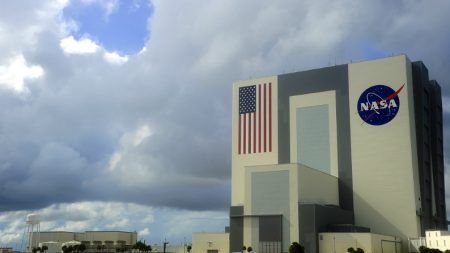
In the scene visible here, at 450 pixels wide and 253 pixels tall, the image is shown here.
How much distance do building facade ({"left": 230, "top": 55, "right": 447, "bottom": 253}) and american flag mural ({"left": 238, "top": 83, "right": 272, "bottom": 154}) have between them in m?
0.23

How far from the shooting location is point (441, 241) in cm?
9381

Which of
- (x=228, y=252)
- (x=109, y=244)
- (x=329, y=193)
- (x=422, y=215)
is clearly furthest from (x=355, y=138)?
(x=109, y=244)

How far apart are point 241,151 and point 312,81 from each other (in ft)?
71.2

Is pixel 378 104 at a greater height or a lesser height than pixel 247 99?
lesser

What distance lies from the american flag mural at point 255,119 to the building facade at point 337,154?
0.23 m

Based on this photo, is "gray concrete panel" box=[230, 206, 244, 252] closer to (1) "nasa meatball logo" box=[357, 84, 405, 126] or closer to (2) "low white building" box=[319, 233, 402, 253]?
(2) "low white building" box=[319, 233, 402, 253]

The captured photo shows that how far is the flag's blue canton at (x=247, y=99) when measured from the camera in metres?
122

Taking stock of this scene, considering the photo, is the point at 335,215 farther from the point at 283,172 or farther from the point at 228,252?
the point at 228,252

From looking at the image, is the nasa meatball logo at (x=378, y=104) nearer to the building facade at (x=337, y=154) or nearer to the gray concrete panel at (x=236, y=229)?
the building facade at (x=337, y=154)

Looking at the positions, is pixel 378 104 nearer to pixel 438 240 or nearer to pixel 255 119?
pixel 255 119

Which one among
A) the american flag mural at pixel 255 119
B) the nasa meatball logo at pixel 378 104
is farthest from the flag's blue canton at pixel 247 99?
the nasa meatball logo at pixel 378 104

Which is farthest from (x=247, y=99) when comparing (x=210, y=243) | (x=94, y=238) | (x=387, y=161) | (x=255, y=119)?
(x=94, y=238)

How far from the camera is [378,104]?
10675 cm

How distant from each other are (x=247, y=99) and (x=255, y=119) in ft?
16.9
